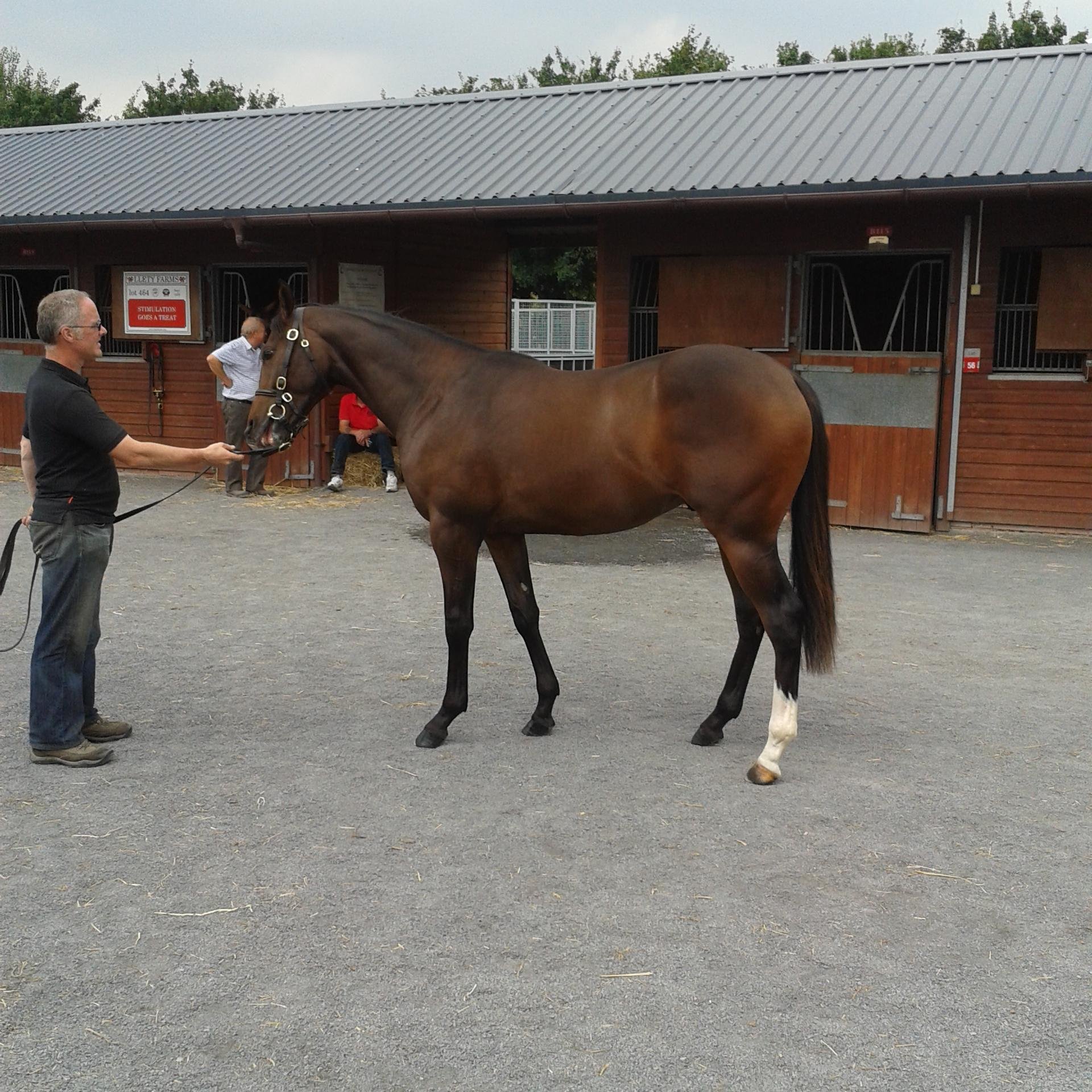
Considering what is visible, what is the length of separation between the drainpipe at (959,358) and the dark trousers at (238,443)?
656 cm

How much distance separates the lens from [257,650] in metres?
Result: 6.21

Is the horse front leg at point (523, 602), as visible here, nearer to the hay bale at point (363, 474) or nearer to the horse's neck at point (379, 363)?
the horse's neck at point (379, 363)

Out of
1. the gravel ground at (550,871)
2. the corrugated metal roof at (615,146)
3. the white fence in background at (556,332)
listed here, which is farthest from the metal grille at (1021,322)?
the white fence in background at (556,332)

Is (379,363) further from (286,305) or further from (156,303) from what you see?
(156,303)

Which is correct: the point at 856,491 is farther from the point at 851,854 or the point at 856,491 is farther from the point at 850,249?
the point at 851,854

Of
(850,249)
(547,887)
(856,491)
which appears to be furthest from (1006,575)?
(547,887)

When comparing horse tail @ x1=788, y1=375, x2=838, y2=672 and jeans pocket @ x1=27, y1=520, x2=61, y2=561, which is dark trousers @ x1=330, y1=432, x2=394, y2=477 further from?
horse tail @ x1=788, y1=375, x2=838, y2=672

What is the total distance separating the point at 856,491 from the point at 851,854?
732 centimetres

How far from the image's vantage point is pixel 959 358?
10.2 m

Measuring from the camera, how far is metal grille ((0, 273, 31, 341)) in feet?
48.1

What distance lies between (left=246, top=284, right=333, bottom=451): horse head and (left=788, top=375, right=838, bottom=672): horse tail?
2.00m

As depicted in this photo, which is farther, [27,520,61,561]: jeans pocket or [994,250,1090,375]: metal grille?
[994,250,1090,375]: metal grille

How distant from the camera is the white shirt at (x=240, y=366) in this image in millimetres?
11352

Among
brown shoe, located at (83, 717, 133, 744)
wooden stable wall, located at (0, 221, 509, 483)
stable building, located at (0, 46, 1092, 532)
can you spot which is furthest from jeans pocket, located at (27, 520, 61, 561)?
wooden stable wall, located at (0, 221, 509, 483)
